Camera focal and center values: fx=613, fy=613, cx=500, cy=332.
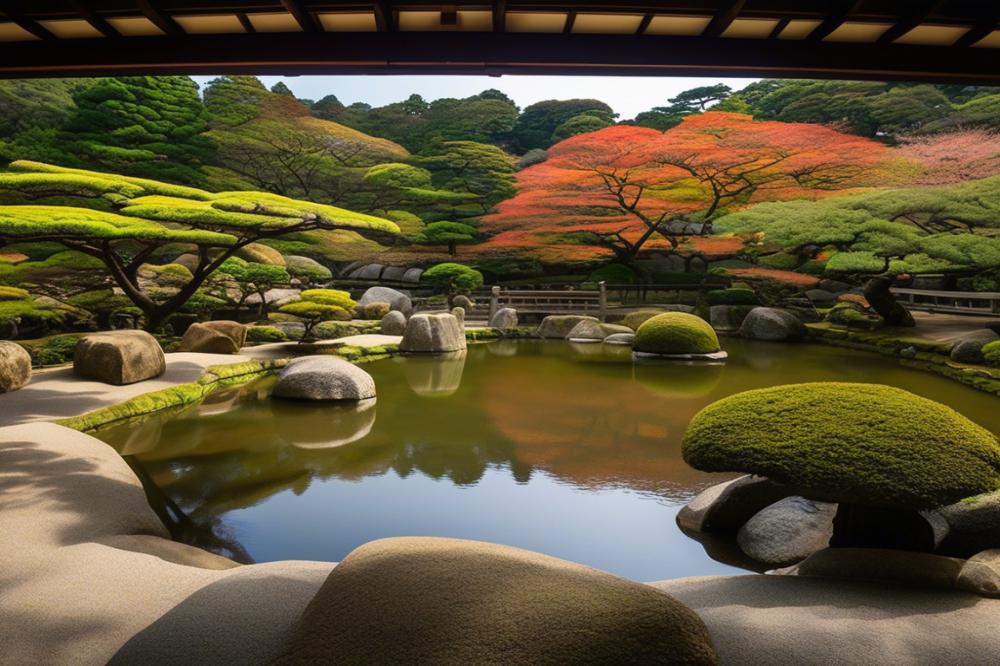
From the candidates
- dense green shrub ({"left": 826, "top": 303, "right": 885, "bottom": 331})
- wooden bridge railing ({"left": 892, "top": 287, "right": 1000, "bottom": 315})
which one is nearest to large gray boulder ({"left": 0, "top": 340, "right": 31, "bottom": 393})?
dense green shrub ({"left": 826, "top": 303, "right": 885, "bottom": 331})

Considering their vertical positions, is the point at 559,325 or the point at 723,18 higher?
the point at 723,18

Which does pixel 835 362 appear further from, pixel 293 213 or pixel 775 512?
pixel 293 213

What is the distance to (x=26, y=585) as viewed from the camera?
2971 millimetres

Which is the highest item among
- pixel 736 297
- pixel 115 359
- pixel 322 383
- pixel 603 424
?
pixel 115 359

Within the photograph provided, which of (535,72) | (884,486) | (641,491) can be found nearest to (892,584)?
(884,486)

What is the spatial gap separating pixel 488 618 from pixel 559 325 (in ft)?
51.5

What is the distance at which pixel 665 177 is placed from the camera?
18688mm

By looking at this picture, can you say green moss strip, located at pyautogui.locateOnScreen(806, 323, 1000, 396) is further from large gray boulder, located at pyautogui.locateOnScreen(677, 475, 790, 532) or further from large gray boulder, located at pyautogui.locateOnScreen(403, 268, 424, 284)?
large gray boulder, located at pyautogui.locateOnScreen(403, 268, 424, 284)

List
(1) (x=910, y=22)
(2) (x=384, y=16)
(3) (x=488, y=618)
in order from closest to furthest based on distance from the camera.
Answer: (3) (x=488, y=618)
(1) (x=910, y=22)
(2) (x=384, y=16)

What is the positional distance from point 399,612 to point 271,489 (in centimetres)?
358

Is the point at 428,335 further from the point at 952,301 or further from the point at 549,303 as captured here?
the point at 952,301

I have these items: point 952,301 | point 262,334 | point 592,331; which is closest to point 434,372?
point 262,334

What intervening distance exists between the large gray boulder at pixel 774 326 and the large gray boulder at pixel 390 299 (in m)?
10.2

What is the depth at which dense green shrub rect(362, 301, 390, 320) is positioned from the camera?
731 inches
